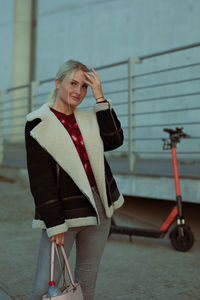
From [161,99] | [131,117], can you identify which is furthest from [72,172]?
[161,99]

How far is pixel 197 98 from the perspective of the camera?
8273 millimetres

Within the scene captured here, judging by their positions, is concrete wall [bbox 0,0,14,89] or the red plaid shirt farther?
concrete wall [bbox 0,0,14,89]

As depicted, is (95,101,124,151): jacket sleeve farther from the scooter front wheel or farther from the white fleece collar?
the scooter front wheel

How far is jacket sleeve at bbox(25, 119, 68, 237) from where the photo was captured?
2207mm

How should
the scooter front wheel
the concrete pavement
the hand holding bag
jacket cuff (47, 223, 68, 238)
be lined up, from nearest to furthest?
the hand holding bag < jacket cuff (47, 223, 68, 238) < the concrete pavement < the scooter front wheel

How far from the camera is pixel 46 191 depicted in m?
2.21

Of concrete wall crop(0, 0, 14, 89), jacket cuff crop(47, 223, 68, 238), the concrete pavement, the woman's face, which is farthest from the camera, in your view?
concrete wall crop(0, 0, 14, 89)

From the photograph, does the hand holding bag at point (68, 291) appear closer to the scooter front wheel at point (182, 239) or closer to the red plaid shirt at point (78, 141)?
the red plaid shirt at point (78, 141)

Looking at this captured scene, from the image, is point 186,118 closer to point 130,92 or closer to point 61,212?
point 130,92

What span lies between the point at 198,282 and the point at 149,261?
72 cm

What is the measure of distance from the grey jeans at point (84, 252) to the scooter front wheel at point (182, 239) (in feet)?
8.28

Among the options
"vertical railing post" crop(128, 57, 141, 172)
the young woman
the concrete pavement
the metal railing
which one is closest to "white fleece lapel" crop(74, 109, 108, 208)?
the young woman

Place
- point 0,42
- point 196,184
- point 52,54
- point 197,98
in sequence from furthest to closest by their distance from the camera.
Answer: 1. point 0,42
2. point 52,54
3. point 197,98
4. point 196,184

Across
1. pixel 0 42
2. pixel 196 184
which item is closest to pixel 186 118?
pixel 196 184
